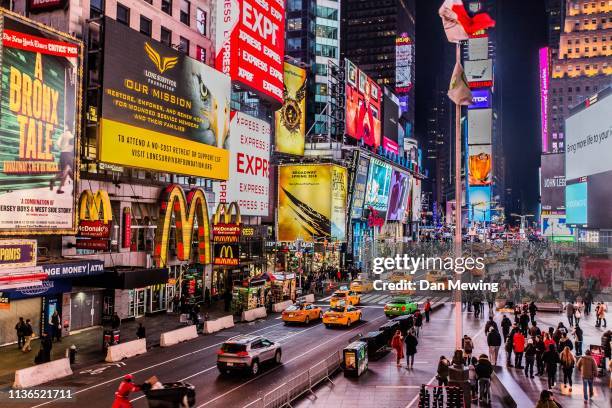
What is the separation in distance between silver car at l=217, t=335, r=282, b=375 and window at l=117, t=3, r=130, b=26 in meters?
23.3

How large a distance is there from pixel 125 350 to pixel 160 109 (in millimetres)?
16226

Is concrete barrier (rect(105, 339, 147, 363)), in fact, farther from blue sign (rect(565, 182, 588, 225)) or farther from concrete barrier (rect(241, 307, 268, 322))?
blue sign (rect(565, 182, 588, 225))

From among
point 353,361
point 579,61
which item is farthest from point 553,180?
point 353,361

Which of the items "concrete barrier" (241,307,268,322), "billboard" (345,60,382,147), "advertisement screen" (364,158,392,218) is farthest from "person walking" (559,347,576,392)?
"advertisement screen" (364,158,392,218)

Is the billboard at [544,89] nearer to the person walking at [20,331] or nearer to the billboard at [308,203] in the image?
the billboard at [308,203]

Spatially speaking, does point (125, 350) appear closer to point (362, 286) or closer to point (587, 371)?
point (587, 371)

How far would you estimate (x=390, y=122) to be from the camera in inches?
3839

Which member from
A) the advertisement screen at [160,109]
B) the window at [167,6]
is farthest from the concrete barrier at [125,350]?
the window at [167,6]

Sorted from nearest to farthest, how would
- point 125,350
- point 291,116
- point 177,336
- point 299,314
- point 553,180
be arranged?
1. point 125,350
2. point 177,336
3. point 299,314
4. point 291,116
5. point 553,180

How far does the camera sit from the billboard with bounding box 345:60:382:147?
7425cm

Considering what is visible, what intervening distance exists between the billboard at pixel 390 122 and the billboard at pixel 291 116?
97.5 ft

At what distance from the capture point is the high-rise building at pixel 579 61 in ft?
380

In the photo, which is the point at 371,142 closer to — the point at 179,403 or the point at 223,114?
the point at 223,114

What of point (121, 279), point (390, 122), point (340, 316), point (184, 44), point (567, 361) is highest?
point (390, 122)
